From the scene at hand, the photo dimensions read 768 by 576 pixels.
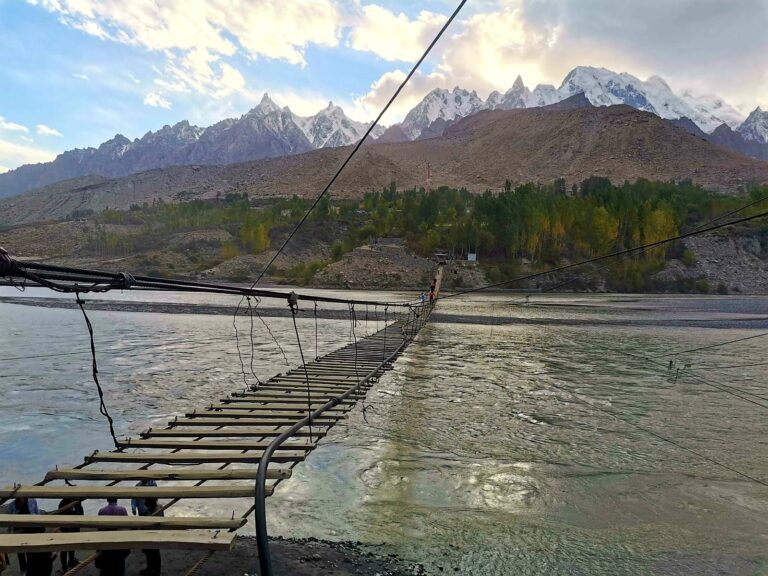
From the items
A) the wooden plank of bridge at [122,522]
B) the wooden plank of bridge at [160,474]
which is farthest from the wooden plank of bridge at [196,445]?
the wooden plank of bridge at [122,522]

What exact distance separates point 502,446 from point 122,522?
26.8ft

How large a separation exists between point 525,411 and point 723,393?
7.41m

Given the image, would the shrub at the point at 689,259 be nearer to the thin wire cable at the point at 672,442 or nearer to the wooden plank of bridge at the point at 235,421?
the thin wire cable at the point at 672,442

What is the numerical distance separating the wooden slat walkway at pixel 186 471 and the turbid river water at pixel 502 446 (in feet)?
4.83

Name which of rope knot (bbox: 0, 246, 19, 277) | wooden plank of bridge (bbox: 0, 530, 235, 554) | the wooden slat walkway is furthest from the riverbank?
rope knot (bbox: 0, 246, 19, 277)

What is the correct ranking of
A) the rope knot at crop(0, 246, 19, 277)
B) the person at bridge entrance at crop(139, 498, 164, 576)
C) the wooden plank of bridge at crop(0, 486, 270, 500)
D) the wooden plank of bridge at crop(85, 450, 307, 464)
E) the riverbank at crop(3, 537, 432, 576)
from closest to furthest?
1. the rope knot at crop(0, 246, 19, 277)
2. the wooden plank of bridge at crop(0, 486, 270, 500)
3. the person at bridge entrance at crop(139, 498, 164, 576)
4. the wooden plank of bridge at crop(85, 450, 307, 464)
5. the riverbank at crop(3, 537, 432, 576)

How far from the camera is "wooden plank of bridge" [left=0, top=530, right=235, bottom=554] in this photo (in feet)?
11.7

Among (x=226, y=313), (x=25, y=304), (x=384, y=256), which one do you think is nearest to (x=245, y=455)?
(x=226, y=313)

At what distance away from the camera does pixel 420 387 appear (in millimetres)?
16438

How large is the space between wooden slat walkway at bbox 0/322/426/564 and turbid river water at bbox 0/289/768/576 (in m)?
1.47

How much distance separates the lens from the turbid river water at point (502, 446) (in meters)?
6.96

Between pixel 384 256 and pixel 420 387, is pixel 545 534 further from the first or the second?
pixel 384 256

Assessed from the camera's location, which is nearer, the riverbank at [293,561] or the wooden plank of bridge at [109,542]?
the wooden plank of bridge at [109,542]

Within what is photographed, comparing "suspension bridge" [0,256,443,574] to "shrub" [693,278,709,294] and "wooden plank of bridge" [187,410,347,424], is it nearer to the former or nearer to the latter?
"wooden plank of bridge" [187,410,347,424]
